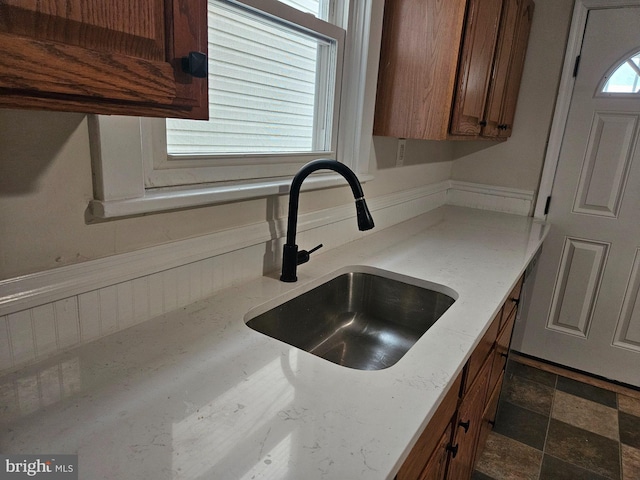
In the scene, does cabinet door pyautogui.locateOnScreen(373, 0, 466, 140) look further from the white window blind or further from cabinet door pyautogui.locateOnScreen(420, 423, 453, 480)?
cabinet door pyautogui.locateOnScreen(420, 423, 453, 480)

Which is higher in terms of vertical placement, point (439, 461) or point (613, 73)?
point (613, 73)

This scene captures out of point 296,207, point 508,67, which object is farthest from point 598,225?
point 296,207

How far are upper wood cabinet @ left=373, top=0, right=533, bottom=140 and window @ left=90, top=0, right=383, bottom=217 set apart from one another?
89mm

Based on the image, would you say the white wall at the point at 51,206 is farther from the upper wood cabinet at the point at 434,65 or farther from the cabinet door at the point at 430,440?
the upper wood cabinet at the point at 434,65

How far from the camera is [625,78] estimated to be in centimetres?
219

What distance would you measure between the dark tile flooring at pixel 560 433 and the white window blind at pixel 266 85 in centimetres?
145

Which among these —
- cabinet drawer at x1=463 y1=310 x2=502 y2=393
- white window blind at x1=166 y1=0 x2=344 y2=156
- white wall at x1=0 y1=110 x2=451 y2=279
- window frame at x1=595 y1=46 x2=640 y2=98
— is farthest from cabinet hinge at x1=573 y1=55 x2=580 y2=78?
white wall at x1=0 y1=110 x2=451 y2=279

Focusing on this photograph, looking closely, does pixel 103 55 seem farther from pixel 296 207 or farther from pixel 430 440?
pixel 430 440

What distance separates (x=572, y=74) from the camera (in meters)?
2.30

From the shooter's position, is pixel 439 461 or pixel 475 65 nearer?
pixel 439 461

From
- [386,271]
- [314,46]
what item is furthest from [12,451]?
[314,46]

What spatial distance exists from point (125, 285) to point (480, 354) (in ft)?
3.17

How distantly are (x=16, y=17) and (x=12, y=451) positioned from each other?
1.80 feet

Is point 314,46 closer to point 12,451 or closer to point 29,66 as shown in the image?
point 29,66
